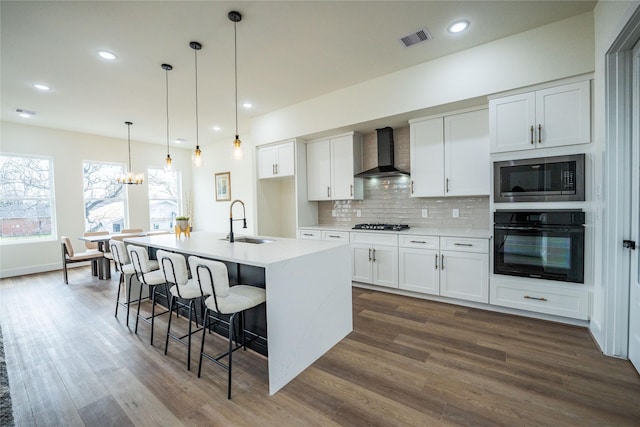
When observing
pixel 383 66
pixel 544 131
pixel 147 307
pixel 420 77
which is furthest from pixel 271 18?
pixel 147 307

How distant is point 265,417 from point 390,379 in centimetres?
90

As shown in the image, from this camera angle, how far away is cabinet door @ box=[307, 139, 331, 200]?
4.66 m

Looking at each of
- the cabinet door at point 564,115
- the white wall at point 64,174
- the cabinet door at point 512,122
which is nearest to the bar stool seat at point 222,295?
the cabinet door at point 512,122

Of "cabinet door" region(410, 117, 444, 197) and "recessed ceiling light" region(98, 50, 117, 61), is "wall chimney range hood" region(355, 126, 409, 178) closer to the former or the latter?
"cabinet door" region(410, 117, 444, 197)

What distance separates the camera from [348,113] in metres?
3.98

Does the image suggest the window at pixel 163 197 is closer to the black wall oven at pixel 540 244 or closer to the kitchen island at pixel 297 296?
the kitchen island at pixel 297 296

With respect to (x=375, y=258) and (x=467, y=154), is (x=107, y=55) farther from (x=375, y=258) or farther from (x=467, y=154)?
(x=467, y=154)

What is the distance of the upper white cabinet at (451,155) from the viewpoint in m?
3.33

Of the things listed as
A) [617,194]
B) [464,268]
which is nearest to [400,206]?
[464,268]

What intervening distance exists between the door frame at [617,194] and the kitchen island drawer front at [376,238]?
6.57ft

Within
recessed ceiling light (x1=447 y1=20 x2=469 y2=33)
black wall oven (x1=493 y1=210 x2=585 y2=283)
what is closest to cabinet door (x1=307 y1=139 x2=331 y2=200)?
recessed ceiling light (x1=447 y1=20 x2=469 y2=33)

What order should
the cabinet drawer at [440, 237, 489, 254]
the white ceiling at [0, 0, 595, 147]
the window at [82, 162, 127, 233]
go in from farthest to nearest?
the window at [82, 162, 127, 233], the cabinet drawer at [440, 237, 489, 254], the white ceiling at [0, 0, 595, 147]

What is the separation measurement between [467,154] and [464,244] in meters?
1.10

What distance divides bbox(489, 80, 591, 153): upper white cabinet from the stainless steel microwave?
0.52 feet
